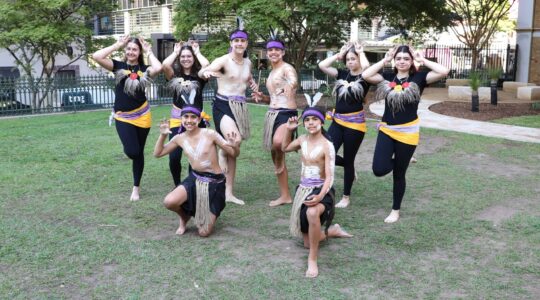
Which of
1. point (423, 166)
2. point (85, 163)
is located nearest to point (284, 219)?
point (423, 166)

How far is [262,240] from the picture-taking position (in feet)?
16.5

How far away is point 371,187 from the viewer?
7.01 metres

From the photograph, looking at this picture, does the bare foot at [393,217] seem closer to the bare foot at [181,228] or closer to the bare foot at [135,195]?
the bare foot at [181,228]

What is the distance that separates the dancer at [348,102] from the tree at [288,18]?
9.17m

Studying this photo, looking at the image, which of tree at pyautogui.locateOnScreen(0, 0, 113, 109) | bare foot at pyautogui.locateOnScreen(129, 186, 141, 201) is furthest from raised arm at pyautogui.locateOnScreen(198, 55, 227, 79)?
tree at pyautogui.locateOnScreen(0, 0, 113, 109)

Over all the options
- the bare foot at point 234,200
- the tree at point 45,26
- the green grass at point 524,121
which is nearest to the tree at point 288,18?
the tree at point 45,26

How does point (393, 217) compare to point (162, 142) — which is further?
point (393, 217)

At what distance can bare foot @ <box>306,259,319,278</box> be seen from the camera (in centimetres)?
418

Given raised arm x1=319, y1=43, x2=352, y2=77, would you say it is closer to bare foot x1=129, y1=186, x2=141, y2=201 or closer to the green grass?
bare foot x1=129, y1=186, x2=141, y2=201

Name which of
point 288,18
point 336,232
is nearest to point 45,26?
point 288,18

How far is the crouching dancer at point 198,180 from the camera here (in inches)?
199

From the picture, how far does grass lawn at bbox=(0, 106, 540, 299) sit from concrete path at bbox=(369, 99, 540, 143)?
9.31ft

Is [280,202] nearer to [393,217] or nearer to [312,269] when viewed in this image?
[393,217]

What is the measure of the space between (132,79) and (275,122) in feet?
5.43
